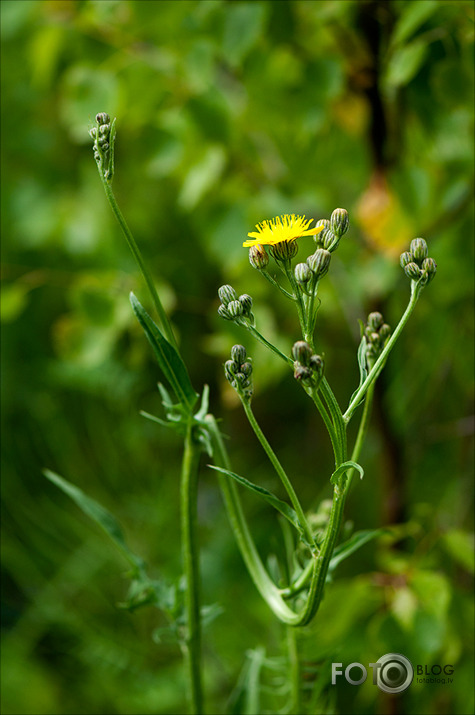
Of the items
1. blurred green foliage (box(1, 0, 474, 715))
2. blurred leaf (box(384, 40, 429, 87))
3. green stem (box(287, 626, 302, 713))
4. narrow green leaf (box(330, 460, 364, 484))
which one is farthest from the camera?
blurred green foliage (box(1, 0, 474, 715))

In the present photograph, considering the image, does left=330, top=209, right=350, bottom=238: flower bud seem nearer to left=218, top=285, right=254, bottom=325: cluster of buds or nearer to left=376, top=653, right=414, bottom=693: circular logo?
left=218, top=285, right=254, bottom=325: cluster of buds

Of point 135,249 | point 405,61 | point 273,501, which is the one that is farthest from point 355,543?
point 405,61

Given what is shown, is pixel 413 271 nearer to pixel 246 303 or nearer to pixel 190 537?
pixel 246 303

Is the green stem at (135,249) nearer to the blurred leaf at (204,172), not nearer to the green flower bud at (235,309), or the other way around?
the green flower bud at (235,309)

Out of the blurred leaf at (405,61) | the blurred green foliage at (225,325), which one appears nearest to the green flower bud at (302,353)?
the blurred green foliage at (225,325)

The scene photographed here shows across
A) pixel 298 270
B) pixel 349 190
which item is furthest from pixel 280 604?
pixel 349 190

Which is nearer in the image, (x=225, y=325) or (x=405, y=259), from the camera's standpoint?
(x=405, y=259)

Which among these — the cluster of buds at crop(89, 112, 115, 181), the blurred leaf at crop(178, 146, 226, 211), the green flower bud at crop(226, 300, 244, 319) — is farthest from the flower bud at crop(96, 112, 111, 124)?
the blurred leaf at crop(178, 146, 226, 211)
